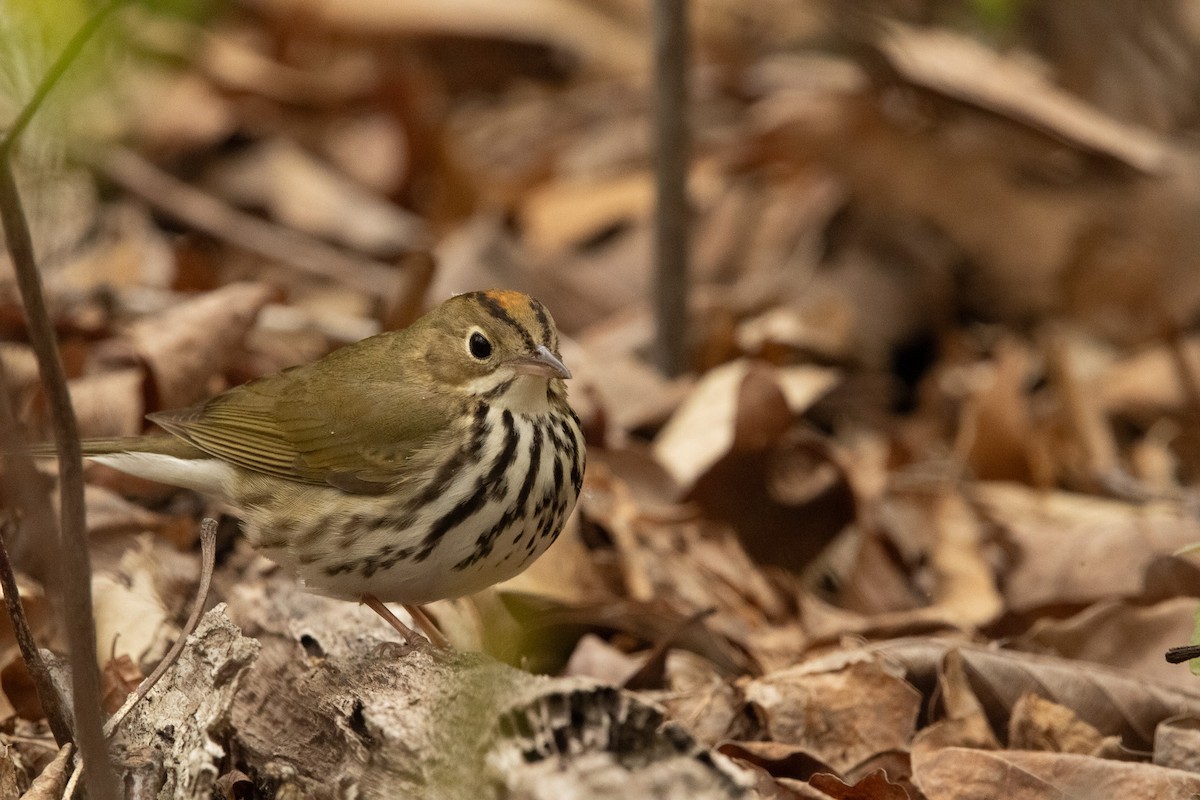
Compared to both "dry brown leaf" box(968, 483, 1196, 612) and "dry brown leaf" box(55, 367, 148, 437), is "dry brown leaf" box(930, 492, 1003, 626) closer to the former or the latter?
"dry brown leaf" box(968, 483, 1196, 612)

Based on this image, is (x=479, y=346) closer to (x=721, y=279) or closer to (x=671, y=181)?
(x=671, y=181)

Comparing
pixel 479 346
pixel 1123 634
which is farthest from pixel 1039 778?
pixel 479 346

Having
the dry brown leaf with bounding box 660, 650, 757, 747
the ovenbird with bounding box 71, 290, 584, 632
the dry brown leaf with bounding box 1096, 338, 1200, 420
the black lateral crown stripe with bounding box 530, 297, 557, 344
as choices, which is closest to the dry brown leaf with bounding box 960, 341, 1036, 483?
the dry brown leaf with bounding box 1096, 338, 1200, 420

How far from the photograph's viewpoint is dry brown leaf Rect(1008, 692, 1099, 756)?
3465 millimetres

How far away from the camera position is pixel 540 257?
6.70m

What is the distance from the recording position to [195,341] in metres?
4.76

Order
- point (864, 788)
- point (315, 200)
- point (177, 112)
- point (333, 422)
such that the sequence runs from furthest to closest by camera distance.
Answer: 1. point (177, 112)
2. point (315, 200)
3. point (333, 422)
4. point (864, 788)

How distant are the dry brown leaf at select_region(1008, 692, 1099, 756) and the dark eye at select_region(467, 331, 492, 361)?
1463 mm

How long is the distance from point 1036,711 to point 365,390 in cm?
176

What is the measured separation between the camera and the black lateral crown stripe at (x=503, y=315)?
3580 millimetres

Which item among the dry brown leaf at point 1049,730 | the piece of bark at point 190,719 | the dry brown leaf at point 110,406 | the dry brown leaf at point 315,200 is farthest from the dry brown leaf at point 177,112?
the dry brown leaf at point 1049,730

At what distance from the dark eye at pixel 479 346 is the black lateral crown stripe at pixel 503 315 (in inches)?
2.4

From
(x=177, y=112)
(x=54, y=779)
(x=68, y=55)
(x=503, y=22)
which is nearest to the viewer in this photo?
(x=68, y=55)

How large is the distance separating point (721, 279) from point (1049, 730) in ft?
12.4
